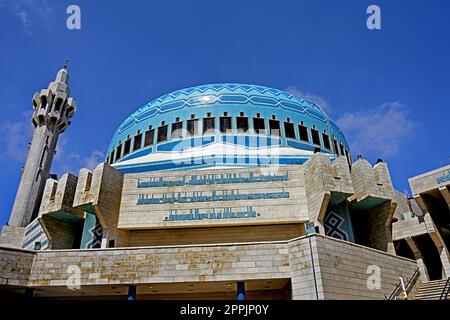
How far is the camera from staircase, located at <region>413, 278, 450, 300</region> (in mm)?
14511

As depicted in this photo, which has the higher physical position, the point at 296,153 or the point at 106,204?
the point at 296,153

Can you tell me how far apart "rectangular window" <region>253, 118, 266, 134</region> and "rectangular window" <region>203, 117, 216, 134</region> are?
321 cm

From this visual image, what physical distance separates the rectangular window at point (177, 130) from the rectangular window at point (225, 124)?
3.20 m

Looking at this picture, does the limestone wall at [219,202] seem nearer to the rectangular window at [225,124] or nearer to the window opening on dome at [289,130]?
the rectangular window at [225,124]

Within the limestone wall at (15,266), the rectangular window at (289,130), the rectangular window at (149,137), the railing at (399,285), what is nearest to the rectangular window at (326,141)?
the rectangular window at (289,130)

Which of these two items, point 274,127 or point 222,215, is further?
point 274,127

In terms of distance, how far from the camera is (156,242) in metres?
18.8

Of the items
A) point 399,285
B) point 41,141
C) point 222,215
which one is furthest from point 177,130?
point 399,285

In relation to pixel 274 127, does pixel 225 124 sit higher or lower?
higher

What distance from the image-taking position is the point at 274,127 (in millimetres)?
28281

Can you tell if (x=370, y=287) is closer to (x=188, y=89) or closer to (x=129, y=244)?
(x=129, y=244)

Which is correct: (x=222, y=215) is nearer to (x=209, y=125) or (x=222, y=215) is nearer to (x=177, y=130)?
(x=209, y=125)
